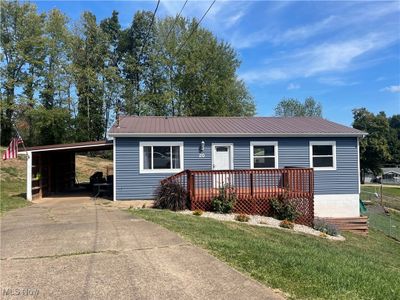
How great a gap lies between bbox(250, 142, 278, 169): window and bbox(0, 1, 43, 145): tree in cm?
2754

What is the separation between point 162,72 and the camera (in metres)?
42.1

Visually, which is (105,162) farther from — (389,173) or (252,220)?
(389,173)

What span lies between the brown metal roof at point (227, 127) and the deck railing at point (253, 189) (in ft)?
8.54

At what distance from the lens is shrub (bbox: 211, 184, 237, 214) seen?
13.0m

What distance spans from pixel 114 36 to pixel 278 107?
140 ft

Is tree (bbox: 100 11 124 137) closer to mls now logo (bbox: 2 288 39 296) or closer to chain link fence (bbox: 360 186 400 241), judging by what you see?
chain link fence (bbox: 360 186 400 241)

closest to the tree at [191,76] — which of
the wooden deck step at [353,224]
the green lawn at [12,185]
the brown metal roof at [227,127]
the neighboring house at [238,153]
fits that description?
the green lawn at [12,185]

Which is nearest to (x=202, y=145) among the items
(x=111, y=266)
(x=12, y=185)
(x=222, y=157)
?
(x=222, y=157)

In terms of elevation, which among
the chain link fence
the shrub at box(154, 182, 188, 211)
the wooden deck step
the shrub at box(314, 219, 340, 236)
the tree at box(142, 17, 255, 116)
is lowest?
the chain link fence

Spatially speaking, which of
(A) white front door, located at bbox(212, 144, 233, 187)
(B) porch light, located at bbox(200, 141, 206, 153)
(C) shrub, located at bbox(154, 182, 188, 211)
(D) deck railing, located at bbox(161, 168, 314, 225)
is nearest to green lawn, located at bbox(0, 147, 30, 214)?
(C) shrub, located at bbox(154, 182, 188, 211)

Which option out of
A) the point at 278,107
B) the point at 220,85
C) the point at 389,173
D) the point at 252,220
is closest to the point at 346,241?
the point at 252,220

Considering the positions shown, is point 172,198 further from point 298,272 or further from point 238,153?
point 298,272

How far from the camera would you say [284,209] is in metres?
13.2

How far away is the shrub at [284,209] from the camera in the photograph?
1320 cm
